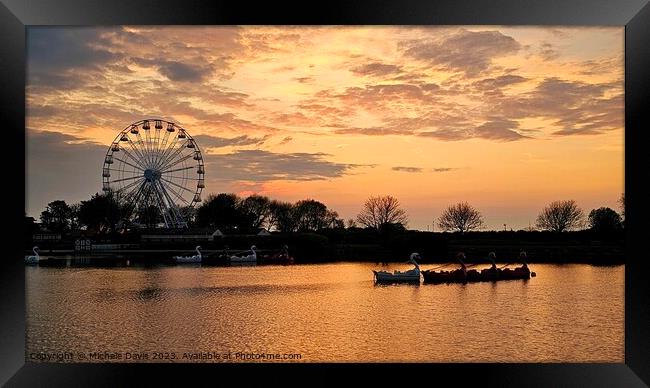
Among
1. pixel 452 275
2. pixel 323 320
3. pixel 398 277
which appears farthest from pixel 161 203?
pixel 323 320

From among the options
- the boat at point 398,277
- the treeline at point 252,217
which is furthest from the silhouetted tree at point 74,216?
the boat at point 398,277

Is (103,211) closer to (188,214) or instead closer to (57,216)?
(57,216)

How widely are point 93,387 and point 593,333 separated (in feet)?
22.5

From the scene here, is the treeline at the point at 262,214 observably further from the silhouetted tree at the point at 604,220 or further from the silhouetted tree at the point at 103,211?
the silhouetted tree at the point at 604,220

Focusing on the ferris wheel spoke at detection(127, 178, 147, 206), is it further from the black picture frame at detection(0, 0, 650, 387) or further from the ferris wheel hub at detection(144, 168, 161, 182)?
the black picture frame at detection(0, 0, 650, 387)

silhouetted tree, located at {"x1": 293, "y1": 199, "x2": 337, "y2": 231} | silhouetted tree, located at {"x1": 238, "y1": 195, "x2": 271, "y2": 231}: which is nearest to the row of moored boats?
silhouetted tree, located at {"x1": 293, "y1": 199, "x2": 337, "y2": 231}

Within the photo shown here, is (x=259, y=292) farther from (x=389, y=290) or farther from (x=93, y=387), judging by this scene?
(x=93, y=387)

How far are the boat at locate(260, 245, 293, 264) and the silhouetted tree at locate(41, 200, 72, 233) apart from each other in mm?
7730

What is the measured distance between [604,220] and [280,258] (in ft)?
39.5

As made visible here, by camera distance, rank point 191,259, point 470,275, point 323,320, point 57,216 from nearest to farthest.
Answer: point 323,320 < point 470,275 < point 57,216 < point 191,259

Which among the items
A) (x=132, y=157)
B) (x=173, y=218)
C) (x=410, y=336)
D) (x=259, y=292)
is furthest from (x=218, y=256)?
(x=410, y=336)

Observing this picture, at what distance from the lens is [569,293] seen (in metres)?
14.0

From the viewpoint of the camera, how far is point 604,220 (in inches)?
679

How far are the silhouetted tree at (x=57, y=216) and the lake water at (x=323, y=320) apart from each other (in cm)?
244
